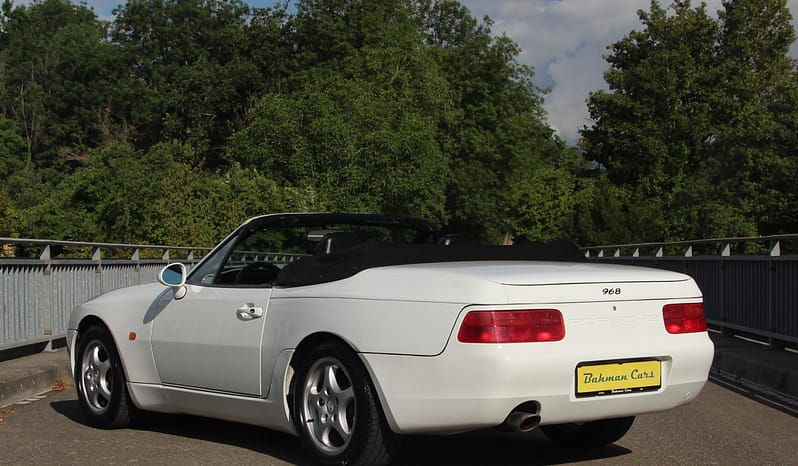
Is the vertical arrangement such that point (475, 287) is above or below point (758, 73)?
below

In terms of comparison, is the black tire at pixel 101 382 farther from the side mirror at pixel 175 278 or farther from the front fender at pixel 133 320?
the side mirror at pixel 175 278

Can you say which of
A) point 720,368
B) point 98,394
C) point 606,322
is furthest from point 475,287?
point 720,368

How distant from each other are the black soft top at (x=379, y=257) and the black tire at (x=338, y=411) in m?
0.39

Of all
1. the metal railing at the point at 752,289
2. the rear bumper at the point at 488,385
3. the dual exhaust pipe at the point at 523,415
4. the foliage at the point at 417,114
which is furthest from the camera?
the foliage at the point at 417,114

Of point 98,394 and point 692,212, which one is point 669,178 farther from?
point 98,394

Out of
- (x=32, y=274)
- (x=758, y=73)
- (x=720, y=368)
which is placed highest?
(x=758, y=73)

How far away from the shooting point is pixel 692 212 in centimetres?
6119

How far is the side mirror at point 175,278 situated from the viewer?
6.70 meters

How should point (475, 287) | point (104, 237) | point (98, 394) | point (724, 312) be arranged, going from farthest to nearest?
1. point (104, 237)
2. point (724, 312)
3. point (98, 394)
4. point (475, 287)

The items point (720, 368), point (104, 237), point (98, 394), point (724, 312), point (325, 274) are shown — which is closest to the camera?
point (325, 274)

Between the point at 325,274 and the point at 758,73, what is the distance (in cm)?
6160

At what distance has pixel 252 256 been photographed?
6738 mm

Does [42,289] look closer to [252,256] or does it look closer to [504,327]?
[252,256]

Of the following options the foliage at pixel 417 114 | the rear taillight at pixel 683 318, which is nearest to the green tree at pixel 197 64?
the foliage at pixel 417 114
